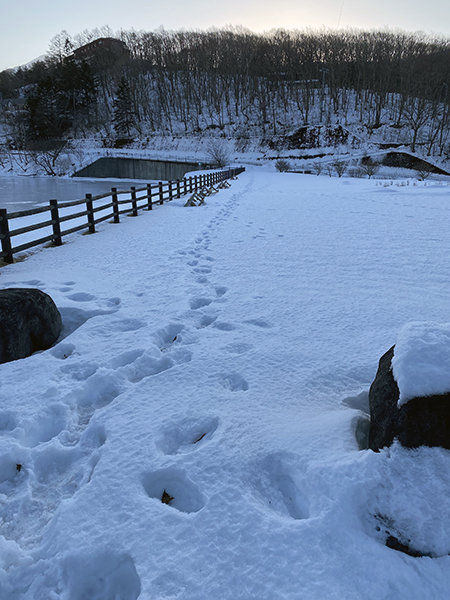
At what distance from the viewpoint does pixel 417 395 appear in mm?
1738

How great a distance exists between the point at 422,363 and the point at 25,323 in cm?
338

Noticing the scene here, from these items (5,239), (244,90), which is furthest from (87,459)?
(244,90)

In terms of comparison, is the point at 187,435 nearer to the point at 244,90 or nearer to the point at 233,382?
the point at 233,382

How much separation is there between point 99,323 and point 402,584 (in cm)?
352

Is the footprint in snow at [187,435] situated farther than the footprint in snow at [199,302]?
No

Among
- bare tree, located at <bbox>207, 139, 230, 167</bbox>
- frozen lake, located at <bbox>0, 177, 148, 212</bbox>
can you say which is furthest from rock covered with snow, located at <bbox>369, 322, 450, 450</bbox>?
bare tree, located at <bbox>207, 139, 230, 167</bbox>

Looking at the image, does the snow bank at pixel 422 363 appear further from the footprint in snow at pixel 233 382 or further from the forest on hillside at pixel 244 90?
the forest on hillside at pixel 244 90

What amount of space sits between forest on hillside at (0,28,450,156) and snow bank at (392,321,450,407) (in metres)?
64.6

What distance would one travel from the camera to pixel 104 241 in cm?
885

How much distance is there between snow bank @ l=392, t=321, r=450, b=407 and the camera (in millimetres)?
1732

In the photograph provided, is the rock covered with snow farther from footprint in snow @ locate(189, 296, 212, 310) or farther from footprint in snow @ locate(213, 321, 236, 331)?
footprint in snow @ locate(189, 296, 212, 310)

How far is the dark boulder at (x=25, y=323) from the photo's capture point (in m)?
3.43

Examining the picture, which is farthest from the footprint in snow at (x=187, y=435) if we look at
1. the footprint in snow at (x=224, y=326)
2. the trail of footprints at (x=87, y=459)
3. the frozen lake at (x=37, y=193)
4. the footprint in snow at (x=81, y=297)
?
the frozen lake at (x=37, y=193)

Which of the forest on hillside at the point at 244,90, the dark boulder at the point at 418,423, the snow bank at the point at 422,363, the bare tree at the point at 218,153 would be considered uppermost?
Result: the forest on hillside at the point at 244,90
